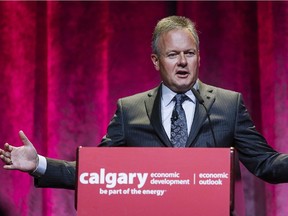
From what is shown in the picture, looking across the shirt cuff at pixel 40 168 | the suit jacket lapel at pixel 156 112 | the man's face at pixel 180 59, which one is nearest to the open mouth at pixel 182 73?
the man's face at pixel 180 59

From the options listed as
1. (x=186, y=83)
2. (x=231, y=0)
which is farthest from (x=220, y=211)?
(x=231, y=0)

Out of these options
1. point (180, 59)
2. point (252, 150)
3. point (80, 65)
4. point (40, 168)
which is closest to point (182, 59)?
point (180, 59)

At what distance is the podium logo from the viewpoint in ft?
4.52

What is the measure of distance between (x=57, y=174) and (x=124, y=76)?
3.59ft

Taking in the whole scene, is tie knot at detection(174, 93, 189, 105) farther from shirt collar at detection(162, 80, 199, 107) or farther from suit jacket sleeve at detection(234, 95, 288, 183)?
suit jacket sleeve at detection(234, 95, 288, 183)

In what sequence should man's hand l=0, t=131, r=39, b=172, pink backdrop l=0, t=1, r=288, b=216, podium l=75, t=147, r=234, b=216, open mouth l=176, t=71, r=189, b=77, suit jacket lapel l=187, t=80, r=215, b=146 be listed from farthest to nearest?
pink backdrop l=0, t=1, r=288, b=216
open mouth l=176, t=71, r=189, b=77
suit jacket lapel l=187, t=80, r=215, b=146
man's hand l=0, t=131, r=39, b=172
podium l=75, t=147, r=234, b=216

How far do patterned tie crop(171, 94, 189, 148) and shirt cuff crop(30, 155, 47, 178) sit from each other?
0.39m

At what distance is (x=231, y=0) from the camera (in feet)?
9.15

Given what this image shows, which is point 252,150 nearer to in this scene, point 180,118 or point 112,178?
point 180,118

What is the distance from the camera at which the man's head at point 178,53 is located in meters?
1.92

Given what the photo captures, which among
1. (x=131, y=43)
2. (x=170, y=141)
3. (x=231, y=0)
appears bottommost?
(x=170, y=141)

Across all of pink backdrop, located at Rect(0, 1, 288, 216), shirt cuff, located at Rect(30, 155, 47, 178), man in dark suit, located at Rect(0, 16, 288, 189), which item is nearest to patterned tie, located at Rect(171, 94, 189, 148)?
man in dark suit, located at Rect(0, 16, 288, 189)

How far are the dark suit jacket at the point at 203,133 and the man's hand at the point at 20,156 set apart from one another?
10 cm

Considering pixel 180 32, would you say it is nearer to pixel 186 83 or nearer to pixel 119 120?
pixel 186 83
